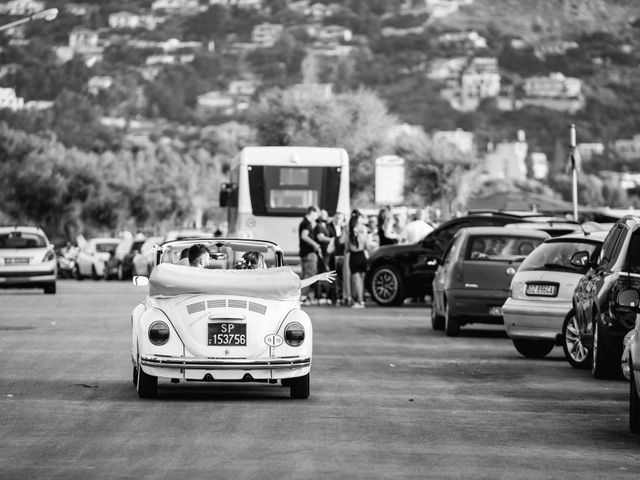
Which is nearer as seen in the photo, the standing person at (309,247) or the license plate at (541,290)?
the license plate at (541,290)

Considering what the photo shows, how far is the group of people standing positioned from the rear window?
750 centimetres

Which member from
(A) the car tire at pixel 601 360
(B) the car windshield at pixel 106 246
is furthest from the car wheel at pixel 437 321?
(B) the car windshield at pixel 106 246

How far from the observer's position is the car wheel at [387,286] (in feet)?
117

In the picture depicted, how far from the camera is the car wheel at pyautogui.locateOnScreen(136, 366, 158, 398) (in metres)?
16.4

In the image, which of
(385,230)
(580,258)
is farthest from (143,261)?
(580,258)

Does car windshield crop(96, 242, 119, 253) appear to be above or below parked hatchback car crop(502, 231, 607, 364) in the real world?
below

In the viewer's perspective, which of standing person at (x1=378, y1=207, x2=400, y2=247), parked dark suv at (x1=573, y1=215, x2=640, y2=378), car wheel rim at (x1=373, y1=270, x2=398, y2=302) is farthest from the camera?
standing person at (x1=378, y1=207, x2=400, y2=247)

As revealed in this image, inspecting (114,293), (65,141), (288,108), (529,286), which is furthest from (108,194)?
(529,286)

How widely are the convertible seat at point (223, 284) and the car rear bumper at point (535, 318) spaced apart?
19.8 ft

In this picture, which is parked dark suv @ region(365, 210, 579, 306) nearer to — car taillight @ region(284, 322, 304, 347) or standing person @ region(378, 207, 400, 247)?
standing person @ region(378, 207, 400, 247)

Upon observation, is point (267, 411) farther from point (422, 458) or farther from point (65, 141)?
point (65, 141)

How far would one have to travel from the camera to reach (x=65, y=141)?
595ft

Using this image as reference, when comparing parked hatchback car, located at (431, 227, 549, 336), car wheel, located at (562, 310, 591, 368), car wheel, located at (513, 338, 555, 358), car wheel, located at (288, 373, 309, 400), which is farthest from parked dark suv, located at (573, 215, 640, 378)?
parked hatchback car, located at (431, 227, 549, 336)

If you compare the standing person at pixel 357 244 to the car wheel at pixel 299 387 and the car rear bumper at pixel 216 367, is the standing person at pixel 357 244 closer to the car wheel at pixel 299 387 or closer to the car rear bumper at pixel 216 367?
the car wheel at pixel 299 387
